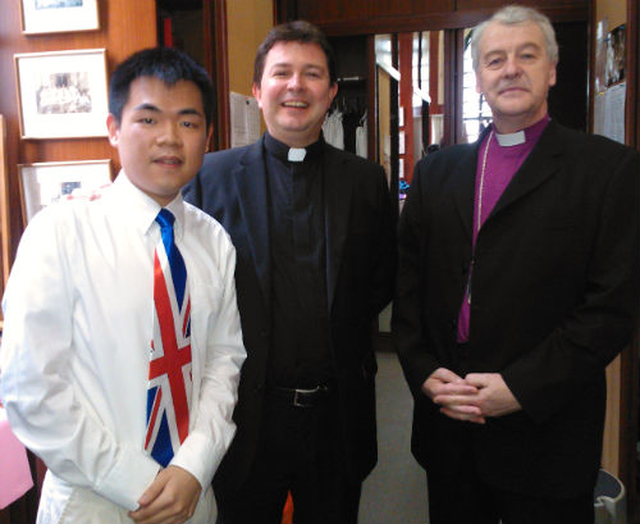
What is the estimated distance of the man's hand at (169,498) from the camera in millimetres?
1106

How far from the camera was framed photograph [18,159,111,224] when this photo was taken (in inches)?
→ 86.7

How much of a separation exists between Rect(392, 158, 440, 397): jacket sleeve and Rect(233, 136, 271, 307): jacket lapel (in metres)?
0.38

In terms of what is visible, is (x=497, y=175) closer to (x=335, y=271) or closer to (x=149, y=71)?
(x=335, y=271)

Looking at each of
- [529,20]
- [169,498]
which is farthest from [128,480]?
[529,20]

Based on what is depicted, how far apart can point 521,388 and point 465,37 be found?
329 cm

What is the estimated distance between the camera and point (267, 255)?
5.08 feet

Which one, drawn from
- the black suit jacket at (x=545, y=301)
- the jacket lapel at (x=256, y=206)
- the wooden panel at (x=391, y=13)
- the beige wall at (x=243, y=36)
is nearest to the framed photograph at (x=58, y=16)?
the beige wall at (x=243, y=36)

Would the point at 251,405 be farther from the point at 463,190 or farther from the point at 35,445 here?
the point at 463,190

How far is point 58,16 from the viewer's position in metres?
2.15

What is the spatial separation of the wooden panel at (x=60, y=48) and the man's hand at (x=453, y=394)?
4.73ft

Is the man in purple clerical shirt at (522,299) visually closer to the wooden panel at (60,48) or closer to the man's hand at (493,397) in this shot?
the man's hand at (493,397)

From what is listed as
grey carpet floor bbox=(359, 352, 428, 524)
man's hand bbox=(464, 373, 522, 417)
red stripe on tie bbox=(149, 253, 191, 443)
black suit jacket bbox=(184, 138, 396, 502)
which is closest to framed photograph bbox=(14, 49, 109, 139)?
black suit jacket bbox=(184, 138, 396, 502)

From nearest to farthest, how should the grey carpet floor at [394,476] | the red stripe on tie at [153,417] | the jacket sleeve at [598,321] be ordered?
the red stripe on tie at [153,417]
the jacket sleeve at [598,321]
the grey carpet floor at [394,476]

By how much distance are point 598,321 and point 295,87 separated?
3.20 ft
